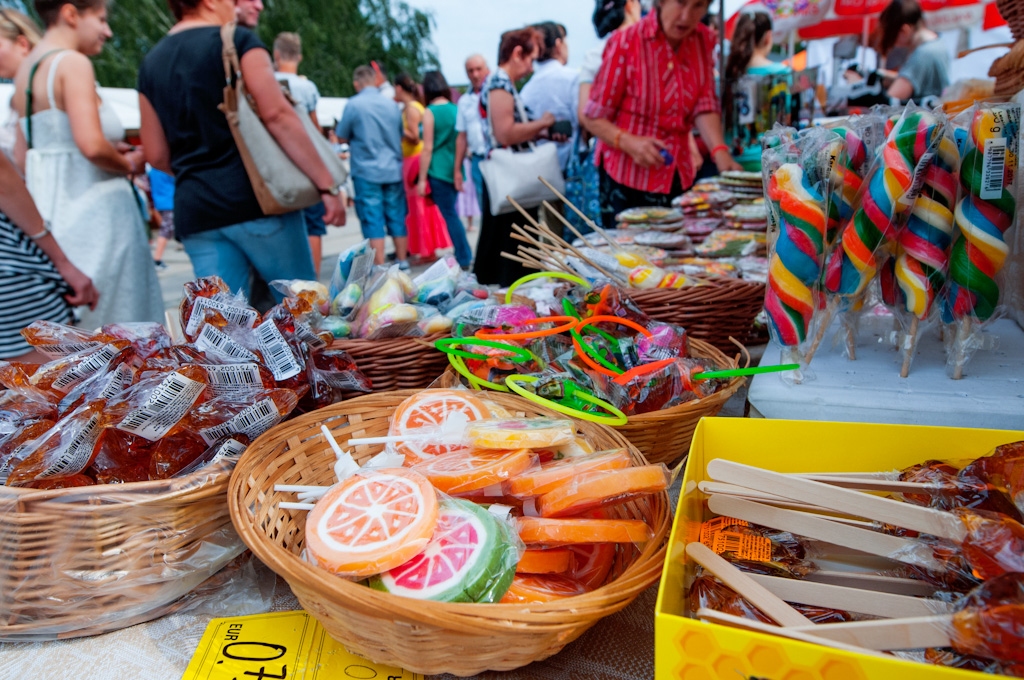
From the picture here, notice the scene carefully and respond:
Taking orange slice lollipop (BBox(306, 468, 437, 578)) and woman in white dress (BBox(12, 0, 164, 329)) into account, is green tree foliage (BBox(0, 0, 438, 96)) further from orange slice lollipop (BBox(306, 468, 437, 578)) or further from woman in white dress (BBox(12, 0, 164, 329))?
orange slice lollipop (BBox(306, 468, 437, 578))

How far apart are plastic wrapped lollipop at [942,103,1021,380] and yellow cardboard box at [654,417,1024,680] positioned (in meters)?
0.32

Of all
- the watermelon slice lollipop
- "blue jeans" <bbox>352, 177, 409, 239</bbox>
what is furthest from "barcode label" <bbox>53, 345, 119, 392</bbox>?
"blue jeans" <bbox>352, 177, 409, 239</bbox>

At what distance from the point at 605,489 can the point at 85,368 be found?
98 centimetres

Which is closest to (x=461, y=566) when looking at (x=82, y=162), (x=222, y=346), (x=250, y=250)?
(x=222, y=346)

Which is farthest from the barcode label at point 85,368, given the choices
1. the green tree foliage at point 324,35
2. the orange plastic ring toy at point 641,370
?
the green tree foliage at point 324,35

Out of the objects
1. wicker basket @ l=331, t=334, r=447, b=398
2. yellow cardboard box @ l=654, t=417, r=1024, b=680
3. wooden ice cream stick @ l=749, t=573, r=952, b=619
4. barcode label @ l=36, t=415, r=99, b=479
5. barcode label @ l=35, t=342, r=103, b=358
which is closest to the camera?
yellow cardboard box @ l=654, t=417, r=1024, b=680

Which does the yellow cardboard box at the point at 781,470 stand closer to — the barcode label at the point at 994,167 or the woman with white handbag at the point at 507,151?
the barcode label at the point at 994,167

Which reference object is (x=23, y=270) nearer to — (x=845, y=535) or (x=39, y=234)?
(x=39, y=234)

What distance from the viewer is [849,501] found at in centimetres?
74

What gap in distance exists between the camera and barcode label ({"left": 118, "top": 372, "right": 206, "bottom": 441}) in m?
1.02

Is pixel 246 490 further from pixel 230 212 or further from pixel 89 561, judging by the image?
pixel 230 212

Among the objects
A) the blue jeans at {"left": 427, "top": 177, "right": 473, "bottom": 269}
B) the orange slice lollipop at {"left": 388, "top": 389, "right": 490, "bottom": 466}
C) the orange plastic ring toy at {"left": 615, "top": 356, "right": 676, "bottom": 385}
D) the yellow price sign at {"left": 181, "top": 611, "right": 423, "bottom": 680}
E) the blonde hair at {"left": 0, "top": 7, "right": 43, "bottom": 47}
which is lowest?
the blue jeans at {"left": 427, "top": 177, "right": 473, "bottom": 269}

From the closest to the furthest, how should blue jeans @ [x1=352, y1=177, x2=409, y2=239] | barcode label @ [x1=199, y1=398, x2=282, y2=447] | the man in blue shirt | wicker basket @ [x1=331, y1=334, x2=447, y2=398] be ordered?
barcode label @ [x1=199, y1=398, x2=282, y2=447]
wicker basket @ [x1=331, y1=334, x2=447, y2=398]
the man in blue shirt
blue jeans @ [x1=352, y1=177, x2=409, y2=239]

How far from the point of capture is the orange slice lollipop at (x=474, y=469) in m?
0.95
